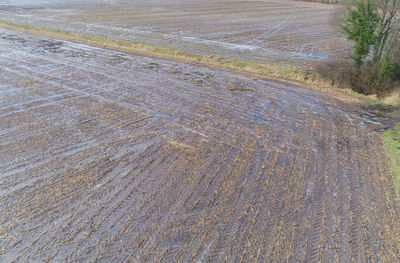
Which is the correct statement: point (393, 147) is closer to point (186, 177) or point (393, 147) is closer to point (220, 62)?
point (186, 177)

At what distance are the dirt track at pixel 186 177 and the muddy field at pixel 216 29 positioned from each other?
7725 mm

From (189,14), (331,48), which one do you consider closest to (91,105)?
(331,48)

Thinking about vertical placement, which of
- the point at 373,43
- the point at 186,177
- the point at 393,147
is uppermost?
the point at 373,43

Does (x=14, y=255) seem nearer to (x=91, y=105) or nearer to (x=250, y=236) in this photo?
(x=250, y=236)

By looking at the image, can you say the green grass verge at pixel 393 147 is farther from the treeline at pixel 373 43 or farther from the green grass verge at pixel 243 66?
the treeline at pixel 373 43

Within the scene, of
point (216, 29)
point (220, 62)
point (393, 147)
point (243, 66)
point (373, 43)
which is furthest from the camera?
point (216, 29)

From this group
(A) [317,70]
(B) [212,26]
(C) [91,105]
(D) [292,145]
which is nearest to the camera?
(D) [292,145]

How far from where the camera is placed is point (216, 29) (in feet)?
87.8

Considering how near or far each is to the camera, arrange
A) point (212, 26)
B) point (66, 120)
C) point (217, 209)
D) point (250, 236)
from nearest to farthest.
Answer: point (250, 236) < point (217, 209) < point (66, 120) < point (212, 26)

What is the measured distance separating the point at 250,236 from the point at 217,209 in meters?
0.91

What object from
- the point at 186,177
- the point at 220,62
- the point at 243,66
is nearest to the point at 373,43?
the point at 243,66

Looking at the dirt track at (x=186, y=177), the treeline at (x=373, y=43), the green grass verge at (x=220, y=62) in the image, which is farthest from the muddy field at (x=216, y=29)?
the dirt track at (x=186, y=177)

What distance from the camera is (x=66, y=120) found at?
989 centimetres

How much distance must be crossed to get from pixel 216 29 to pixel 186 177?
2168 centimetres
